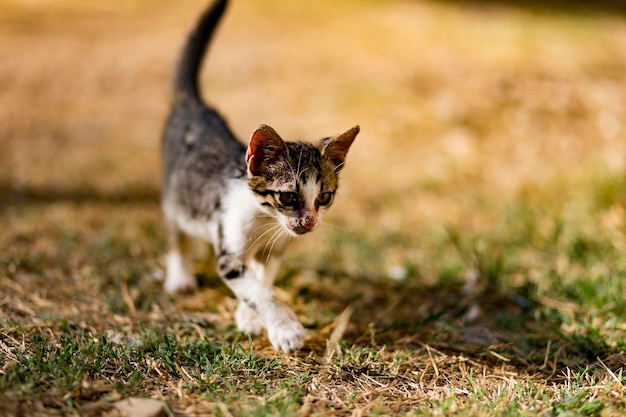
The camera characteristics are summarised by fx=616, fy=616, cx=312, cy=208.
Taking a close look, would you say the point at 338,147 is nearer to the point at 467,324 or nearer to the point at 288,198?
the point at 288,198

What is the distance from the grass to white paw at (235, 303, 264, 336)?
50 mm

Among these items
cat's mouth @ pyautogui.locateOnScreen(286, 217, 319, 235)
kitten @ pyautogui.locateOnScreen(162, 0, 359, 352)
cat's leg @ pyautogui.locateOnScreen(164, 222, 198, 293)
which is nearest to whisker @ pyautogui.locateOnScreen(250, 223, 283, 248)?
kitten @ pyautogui.locateOnScreen(162, 0, 359, 352)

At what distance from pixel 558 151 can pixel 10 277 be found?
446 cm

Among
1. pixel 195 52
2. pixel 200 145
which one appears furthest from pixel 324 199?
pixel 195 52

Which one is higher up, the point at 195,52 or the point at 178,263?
the point at 195,52

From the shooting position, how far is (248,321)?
2.95 m

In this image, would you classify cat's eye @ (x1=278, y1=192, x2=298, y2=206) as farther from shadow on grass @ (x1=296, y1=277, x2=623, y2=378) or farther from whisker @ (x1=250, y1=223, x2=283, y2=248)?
shadow on grass @ (x1=296, y1=277, x2=623, y2=378)

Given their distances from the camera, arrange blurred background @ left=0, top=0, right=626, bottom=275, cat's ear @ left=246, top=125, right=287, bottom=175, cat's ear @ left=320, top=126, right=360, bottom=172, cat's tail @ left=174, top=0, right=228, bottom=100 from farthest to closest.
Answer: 1. blurred background @ left=0, top=0, right=626, bottom=275
2. cat's tail @ left=174, top=0, right=228, bottom=100
3. cat's ear @ left=320, top=126, right=360, bottom=172
4. cat's ear @ left=246, top=125, right=287, bottom=175

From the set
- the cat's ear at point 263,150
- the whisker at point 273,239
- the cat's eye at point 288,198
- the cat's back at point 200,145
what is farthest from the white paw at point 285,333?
the cat's back at point 200,145

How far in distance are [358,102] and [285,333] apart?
3.83m

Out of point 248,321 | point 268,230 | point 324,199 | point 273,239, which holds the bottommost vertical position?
point 248,321

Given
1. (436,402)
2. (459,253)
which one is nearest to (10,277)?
(436,402)

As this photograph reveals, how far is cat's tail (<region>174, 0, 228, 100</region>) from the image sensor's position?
151 inches

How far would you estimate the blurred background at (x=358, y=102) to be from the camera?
15.5ft
